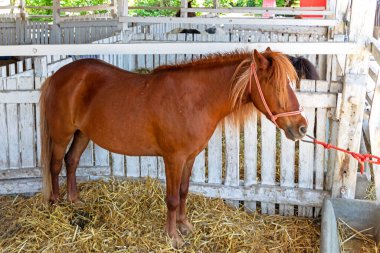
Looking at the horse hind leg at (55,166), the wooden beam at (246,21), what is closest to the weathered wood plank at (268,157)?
the horse hind leg at (55,166)

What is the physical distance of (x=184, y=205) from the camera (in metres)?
3.98

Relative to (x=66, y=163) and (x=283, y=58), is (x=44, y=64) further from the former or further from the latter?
(x=283, y=58)

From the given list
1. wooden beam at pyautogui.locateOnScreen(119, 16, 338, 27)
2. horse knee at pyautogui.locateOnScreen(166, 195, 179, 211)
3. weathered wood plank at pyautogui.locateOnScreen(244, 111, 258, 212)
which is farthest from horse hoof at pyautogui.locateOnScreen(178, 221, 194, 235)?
wooden beam at pyautogui.locateOnScreen(119, 16, 338, 27)

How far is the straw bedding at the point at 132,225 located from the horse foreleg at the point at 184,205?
0.28 feet

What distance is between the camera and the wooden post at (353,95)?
4.02 meters

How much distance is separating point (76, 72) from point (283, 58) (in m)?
1.78

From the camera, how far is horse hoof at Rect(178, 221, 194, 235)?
3959mm

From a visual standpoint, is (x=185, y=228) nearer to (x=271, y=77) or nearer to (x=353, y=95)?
(x=271, y=77)

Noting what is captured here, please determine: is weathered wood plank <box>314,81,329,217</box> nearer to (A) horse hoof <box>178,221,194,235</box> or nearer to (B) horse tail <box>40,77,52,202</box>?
(A) horse hoof <box>178,221,194,235</box>

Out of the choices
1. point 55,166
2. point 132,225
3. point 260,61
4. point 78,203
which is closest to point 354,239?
point 260,61

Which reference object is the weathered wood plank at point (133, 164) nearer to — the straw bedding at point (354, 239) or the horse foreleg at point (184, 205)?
the horse foreleg at point (184, 205)

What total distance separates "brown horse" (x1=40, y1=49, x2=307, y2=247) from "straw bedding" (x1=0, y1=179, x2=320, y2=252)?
23cm

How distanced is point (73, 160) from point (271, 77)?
2.09 metres

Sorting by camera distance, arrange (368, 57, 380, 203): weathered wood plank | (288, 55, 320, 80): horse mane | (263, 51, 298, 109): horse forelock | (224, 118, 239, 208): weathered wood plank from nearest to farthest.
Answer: (263, 51, 298, 109): horse forelock < (368, 57, 380, 203): weathered wood plank < (224, 118, 239, 208): weathered wood plank < (288, 55, 320, 80): horse mane
